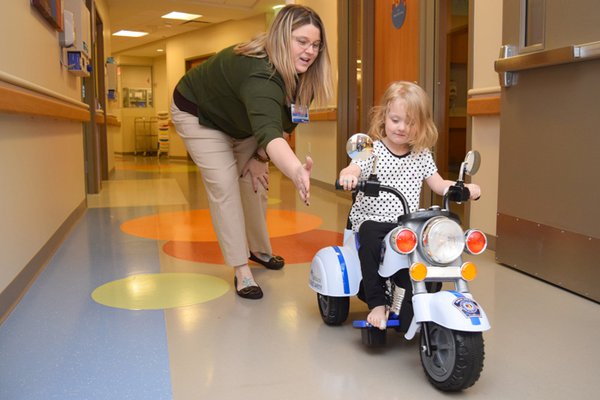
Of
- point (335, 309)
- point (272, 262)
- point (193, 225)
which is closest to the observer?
point (335, 309)

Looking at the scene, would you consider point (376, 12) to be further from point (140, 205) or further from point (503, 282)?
point (503, 282)

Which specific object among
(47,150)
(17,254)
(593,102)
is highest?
(593,102)

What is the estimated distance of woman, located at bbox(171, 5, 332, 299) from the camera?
1.91 meters

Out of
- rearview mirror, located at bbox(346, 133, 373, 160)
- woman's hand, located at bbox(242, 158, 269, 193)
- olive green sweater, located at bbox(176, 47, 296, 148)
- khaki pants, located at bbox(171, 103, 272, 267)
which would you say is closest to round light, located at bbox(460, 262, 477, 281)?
rearview mirror, located at bbox(346, 133, 373, 160)

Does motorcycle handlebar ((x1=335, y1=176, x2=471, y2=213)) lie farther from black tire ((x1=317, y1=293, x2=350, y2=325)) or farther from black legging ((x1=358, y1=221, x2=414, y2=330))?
black tire ((x1=317, y1=293, x2=350, y2=325))

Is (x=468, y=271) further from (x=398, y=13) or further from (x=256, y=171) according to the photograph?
(x=398, y=13)

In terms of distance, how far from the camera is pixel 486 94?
3164mm

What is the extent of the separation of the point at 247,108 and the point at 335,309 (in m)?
0.76

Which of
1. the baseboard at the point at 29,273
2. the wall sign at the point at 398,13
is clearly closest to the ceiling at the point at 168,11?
the wall sign at the point at 398,13

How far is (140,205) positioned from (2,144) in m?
2.89

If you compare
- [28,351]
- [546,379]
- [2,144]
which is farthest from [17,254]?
[546,379]

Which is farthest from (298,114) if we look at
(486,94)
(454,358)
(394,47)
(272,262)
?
→ (394,47)

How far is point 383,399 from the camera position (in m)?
1.44

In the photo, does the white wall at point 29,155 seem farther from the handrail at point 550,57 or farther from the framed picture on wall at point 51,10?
the handrail at point 550,57
